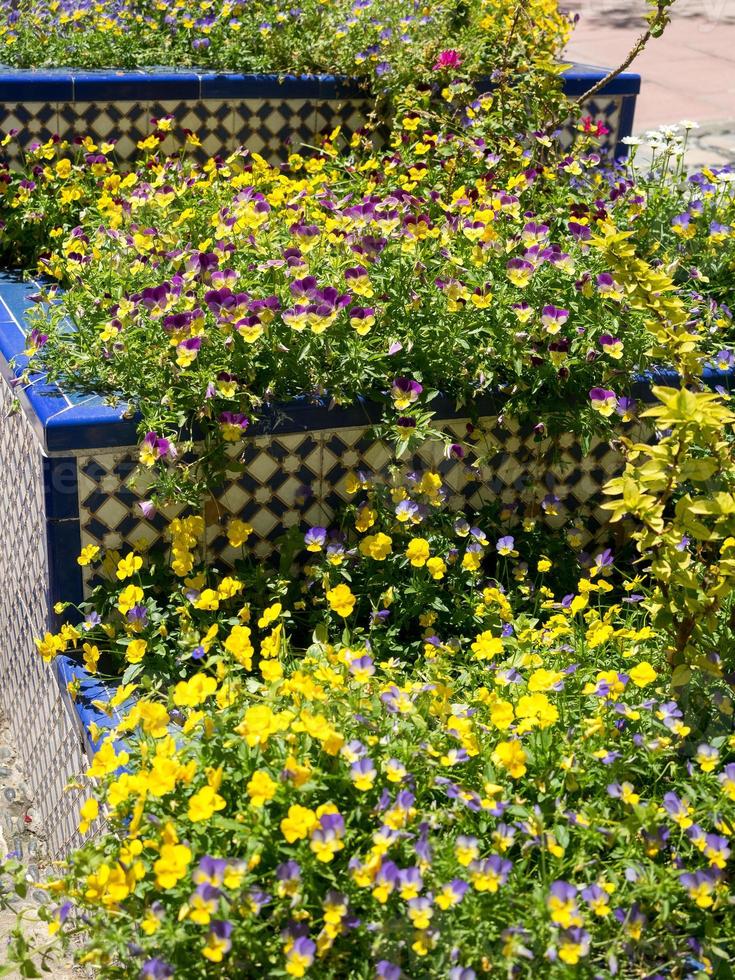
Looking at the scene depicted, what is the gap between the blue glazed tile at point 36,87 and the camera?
4.59m

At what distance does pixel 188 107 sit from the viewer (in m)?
4.93

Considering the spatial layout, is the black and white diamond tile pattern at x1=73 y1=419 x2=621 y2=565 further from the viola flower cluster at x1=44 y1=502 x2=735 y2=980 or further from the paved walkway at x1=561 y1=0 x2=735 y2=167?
the paved walkway at x1=561 y1=0 x2=735 y2=167

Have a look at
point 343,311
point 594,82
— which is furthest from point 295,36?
point 343,311

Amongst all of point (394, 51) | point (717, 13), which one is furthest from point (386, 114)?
point (717, 13)

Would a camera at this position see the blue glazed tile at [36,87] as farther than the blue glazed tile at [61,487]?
Yes

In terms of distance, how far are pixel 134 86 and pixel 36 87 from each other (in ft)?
1.23

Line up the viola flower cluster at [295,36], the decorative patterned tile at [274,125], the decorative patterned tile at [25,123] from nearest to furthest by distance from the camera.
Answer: the decorative patterned tile at [25,123] → the viola flower cluster at [295,36] → the decorative patterned tile at [274,125]

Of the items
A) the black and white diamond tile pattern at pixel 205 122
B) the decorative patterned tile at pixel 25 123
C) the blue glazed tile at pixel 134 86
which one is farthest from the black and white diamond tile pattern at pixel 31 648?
the blue glazed tile at pixel 134 86

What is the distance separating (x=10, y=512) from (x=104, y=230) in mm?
871

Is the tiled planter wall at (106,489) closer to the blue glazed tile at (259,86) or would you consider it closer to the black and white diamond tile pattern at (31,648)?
the black and white diamond tile pattern at (31,648)

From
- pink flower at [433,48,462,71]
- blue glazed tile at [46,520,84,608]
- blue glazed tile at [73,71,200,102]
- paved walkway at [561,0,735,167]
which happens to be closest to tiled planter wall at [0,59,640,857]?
blue glazed tile at [46,520,84,608]

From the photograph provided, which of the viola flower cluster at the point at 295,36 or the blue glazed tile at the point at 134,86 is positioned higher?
the viola flower cluster at the point at 295,36

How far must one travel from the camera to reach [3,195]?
4.31 meters

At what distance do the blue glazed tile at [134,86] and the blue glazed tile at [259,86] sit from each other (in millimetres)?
63
